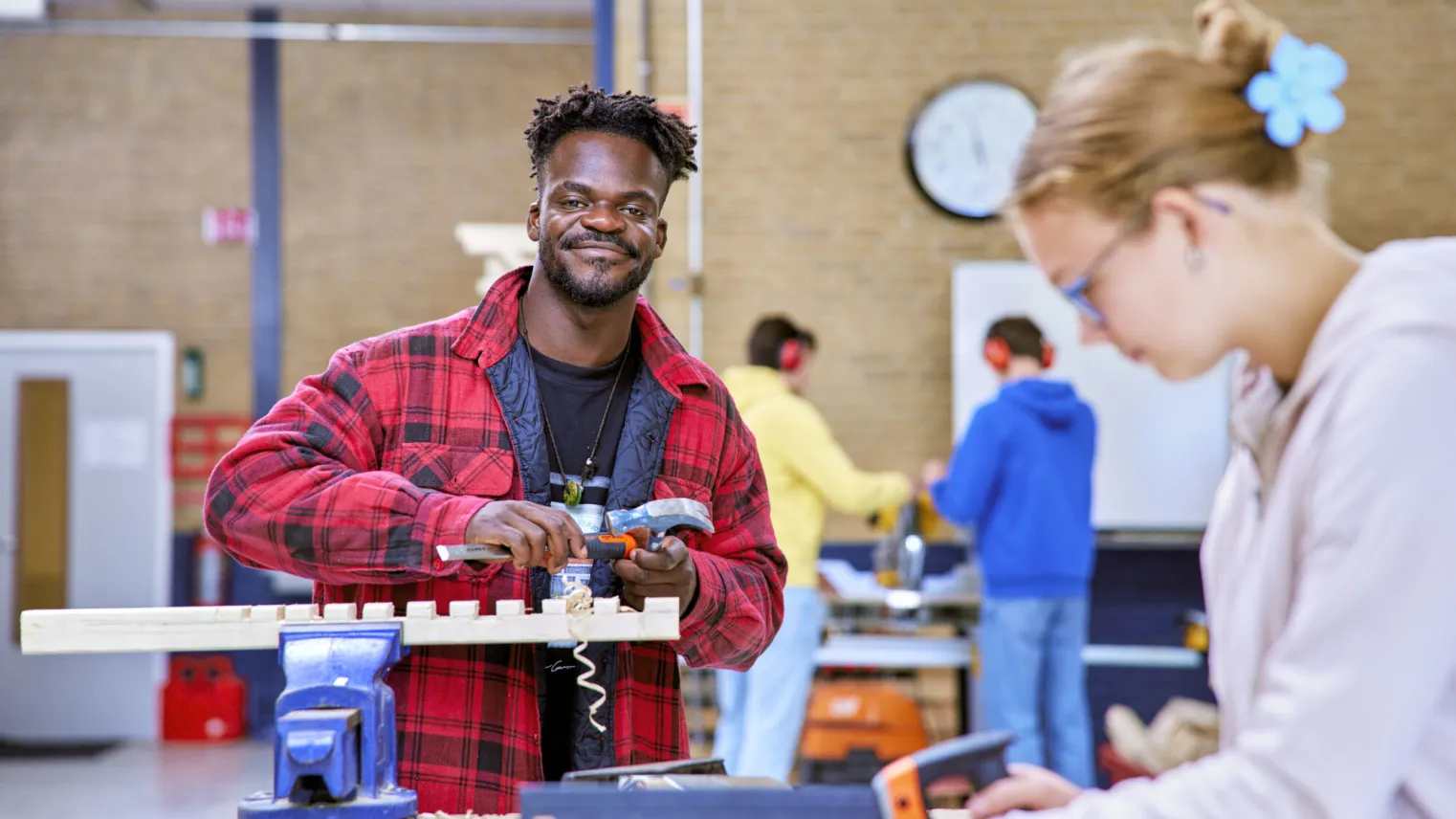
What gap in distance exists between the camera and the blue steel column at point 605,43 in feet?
19.2

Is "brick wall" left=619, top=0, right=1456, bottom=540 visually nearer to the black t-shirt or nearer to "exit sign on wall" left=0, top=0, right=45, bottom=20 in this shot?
"exit sign on wall" left=0, top=0, right=45, bottom=20

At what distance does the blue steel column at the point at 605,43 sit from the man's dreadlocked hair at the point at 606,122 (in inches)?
156

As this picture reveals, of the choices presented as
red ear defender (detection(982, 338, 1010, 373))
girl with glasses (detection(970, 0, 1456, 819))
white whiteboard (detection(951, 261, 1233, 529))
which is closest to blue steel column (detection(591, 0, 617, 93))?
white whiteboard (detection(951, 261, 1233, 529))

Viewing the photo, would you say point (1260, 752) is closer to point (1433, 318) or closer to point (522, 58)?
point (1433, 318)

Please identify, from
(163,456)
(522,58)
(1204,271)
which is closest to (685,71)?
(522,58)

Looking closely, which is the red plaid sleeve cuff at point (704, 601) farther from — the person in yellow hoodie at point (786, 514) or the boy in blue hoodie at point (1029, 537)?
the boy in blue hoodie at point (1029, 537)

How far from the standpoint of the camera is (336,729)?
1.22m

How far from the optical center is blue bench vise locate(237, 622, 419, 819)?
1205mm

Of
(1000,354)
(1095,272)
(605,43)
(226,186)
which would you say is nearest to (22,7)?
(226,186)

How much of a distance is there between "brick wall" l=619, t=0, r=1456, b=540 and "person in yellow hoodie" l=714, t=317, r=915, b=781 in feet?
4.33

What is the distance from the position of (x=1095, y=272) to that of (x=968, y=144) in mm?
5077

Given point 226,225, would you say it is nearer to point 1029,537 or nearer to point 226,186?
point 226,186

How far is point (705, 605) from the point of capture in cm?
172

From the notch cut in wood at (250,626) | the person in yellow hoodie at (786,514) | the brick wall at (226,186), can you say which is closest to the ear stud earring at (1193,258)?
the notch cut in wood at (250,626)
